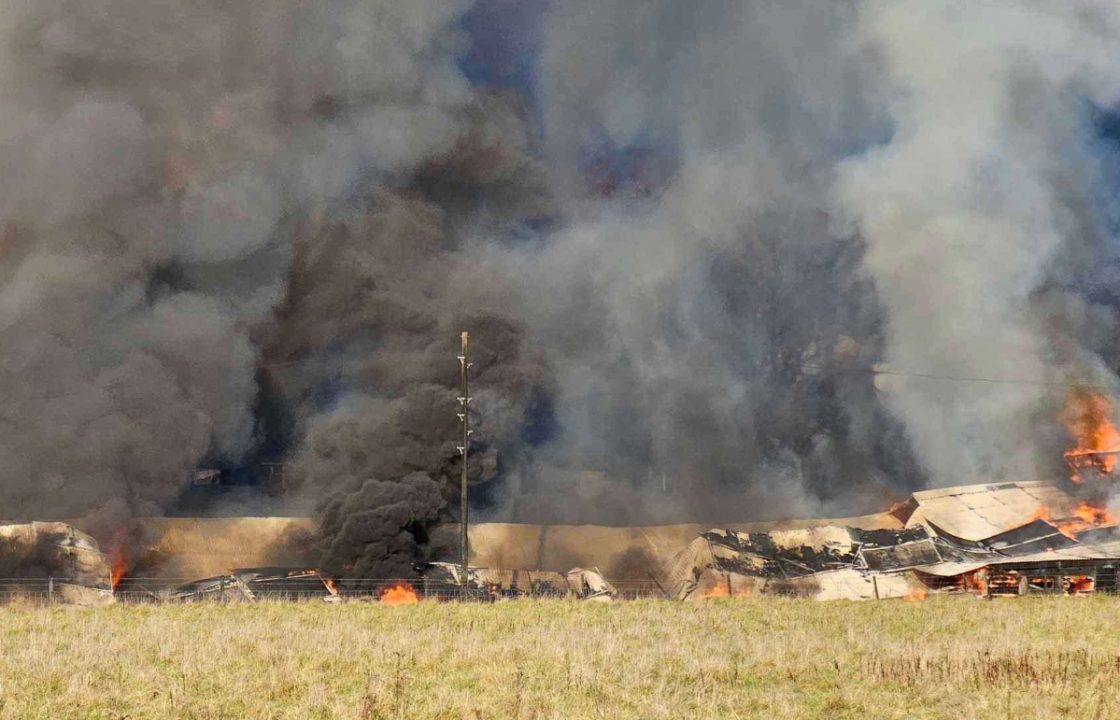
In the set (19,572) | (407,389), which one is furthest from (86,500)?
(407,389)

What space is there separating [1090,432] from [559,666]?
3027 cm

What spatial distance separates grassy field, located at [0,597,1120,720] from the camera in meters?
13.8

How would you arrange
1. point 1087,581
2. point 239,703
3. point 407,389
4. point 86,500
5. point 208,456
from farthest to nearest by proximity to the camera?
point 208,456, point 407,389, point 86,500, point 1087,581, point 239,703

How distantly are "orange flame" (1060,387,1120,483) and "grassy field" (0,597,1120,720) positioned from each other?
52.6 ft

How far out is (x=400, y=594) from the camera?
34.6 m

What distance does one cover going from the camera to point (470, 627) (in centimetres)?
A: 2264

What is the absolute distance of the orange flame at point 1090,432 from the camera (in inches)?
1547

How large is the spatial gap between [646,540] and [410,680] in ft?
77.8

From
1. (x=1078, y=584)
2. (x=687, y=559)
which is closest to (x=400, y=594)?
(x=687, y=559)

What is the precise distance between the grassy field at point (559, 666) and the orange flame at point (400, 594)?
9.23 meters

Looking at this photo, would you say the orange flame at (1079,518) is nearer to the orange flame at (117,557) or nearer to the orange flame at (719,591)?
the orange flame at (719,591)

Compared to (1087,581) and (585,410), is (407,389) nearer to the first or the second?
(585,410)

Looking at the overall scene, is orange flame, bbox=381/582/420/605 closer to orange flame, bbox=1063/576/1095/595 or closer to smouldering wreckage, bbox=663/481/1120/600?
smouldering wreckage, bbox=663/481/1120/600

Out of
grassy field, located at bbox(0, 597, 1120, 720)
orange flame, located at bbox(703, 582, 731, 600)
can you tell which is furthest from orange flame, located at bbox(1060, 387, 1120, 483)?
grassy field, located at bbox(0, 597, 1120, 720)
